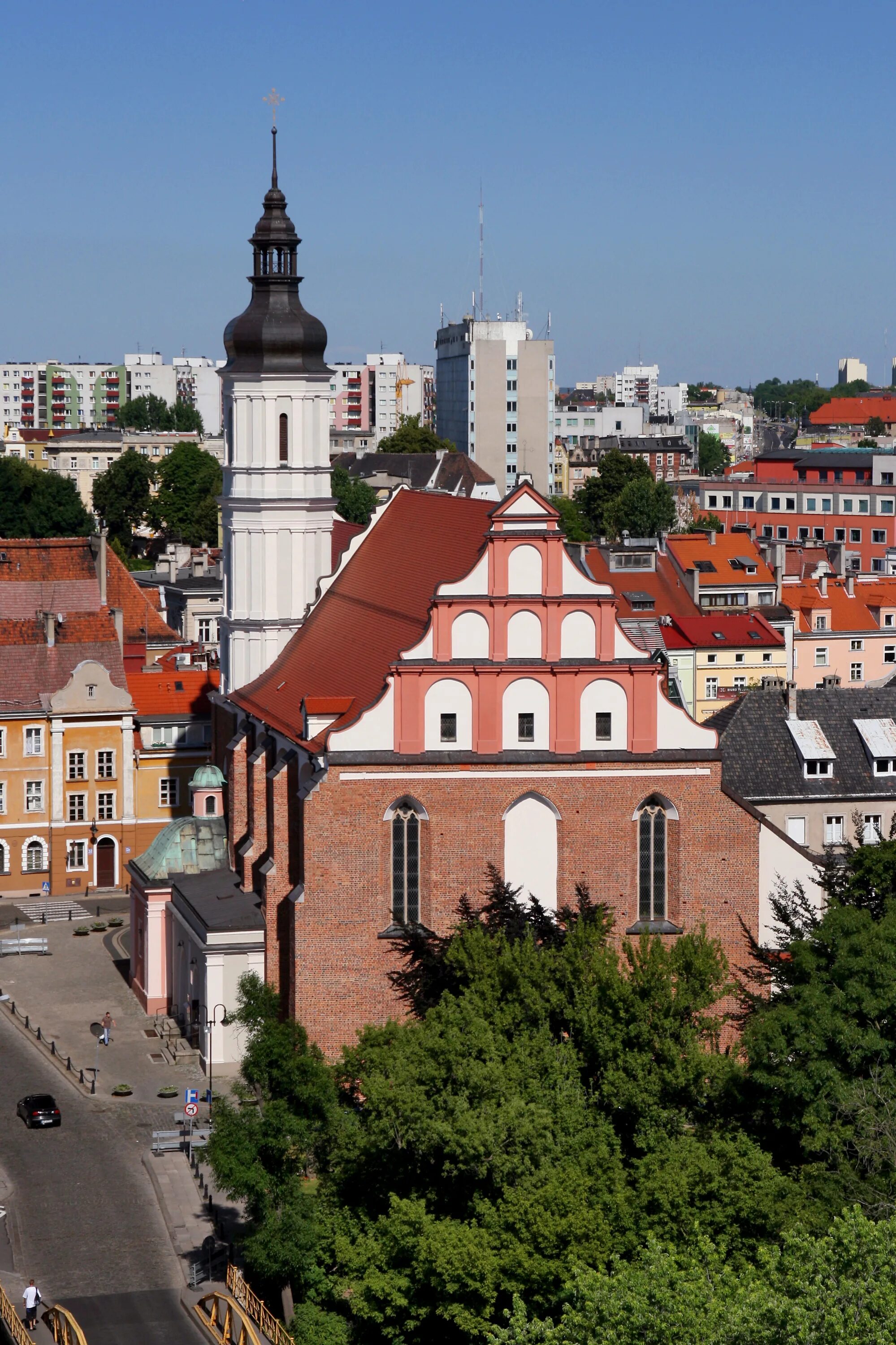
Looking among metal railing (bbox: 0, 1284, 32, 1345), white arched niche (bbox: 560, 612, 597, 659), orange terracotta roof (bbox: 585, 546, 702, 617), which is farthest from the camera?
orange terracotta roof (bbox: 585, 546, 702, 617)

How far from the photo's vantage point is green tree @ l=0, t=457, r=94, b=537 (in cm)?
15300

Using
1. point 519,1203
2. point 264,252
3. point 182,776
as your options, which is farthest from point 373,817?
point 182,776

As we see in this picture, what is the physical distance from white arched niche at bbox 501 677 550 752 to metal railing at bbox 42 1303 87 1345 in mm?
16942

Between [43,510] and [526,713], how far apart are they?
108401 mm

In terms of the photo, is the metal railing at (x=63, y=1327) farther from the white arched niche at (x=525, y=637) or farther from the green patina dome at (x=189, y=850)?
the green patina dome at (x=189, y=850)

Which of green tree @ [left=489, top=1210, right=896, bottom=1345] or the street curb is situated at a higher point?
green tree @ [left=489, top=1210, right=896, bottom=1345]

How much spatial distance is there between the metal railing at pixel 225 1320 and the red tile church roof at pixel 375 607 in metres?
14.7

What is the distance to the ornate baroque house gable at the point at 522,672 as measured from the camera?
5019 cm

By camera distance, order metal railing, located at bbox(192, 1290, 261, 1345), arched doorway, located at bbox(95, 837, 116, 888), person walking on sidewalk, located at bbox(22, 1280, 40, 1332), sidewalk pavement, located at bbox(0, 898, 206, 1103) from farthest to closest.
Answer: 1. arched doorway, located at bbox(95, 837, 116, 888)
2. sidewalk pavement, located at bbox(0, 898, 206, 1103)
3. person walking on sidewalk, located at bbox(22, 1280, 40, 1332)
4. metal railing, located at bbox(192, 1290, 261, 1345)

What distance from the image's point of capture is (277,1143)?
40719 millimetres

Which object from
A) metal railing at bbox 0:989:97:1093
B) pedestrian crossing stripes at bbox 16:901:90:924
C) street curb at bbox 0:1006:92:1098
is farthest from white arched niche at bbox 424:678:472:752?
pedestrian crossing stripes at bbox 16:901:90:924

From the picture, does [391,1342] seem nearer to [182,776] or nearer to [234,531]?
[234,531]

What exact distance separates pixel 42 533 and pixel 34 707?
261 ft

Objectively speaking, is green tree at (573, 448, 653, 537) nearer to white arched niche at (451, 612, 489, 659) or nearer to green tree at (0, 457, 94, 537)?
green tree at (0, 457, 94, 537)
